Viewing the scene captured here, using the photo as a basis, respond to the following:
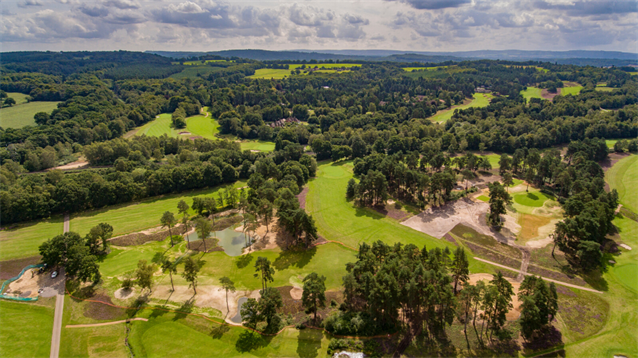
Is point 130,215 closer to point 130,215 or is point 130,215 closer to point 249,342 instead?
point 130,215

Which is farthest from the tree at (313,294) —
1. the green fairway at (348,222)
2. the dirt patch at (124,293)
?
the dirt patch at (124,293)

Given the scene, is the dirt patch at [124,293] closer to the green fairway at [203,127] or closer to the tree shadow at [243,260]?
the tree shadow at [243,260]

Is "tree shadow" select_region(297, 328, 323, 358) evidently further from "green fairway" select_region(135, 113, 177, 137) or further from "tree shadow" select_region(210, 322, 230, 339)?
"green fairway" select_region(135, 113, 177, 137)

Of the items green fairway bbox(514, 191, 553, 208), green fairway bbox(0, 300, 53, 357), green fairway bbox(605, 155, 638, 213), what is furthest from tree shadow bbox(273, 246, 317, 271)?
green fairway bbox(605, 155, 638, 213)

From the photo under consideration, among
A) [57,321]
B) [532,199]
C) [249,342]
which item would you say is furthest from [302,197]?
[532,199]

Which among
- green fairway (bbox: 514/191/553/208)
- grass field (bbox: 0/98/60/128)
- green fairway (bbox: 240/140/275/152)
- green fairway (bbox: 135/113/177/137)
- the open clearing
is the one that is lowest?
the open clearing
